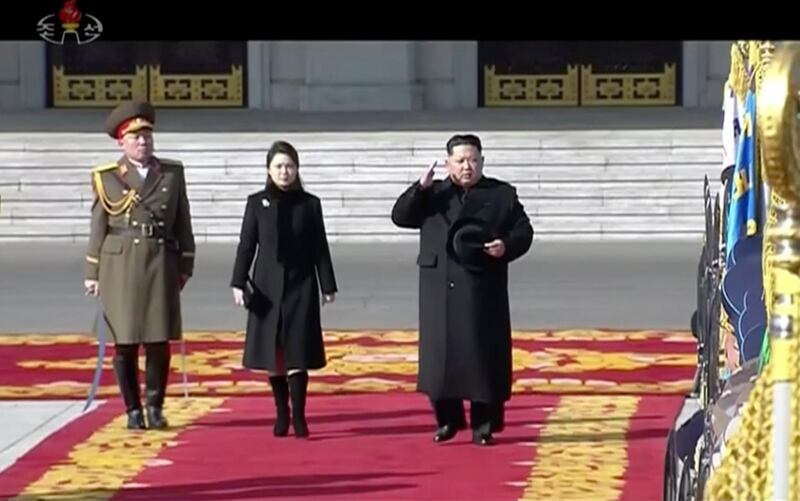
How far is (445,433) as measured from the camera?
410 inches

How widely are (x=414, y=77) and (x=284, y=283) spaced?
20.5 meters

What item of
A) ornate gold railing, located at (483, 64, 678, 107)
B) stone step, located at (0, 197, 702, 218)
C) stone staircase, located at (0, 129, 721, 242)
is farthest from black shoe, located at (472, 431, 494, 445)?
ornate gold railing, located at (483, 64, 678, 107)

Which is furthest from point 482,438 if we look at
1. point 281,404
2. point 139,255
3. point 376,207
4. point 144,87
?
point 144,87

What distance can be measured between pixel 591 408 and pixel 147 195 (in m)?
2.69

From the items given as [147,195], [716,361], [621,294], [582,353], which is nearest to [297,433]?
[147,195]

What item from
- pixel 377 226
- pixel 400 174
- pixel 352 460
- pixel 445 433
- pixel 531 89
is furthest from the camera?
pixel 531 89

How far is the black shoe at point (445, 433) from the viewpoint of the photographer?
10391mm

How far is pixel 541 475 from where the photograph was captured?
369 inches

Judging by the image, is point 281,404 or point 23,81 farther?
point 23,81

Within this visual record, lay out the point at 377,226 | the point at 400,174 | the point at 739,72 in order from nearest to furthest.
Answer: the point at 739,72, the point at 377,226, the point at 400,174

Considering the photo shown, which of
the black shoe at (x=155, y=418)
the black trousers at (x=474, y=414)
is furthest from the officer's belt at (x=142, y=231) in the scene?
the black trousers at (x=474, y=414)

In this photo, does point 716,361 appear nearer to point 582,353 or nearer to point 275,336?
point 275,336

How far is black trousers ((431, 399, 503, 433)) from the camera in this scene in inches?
406

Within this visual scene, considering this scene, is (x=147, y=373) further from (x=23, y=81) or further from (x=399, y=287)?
(x=23, y=81)
